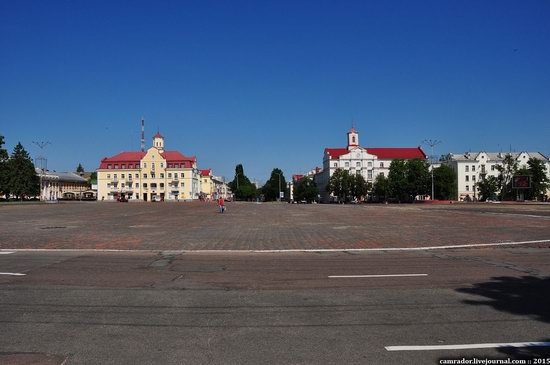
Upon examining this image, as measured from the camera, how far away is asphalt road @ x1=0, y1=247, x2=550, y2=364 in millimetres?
5402

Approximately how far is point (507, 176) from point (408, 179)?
27870 mm

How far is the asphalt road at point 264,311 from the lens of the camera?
5.40 meters

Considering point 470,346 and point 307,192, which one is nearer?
point 470,346

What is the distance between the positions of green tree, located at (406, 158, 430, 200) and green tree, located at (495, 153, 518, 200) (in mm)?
20209

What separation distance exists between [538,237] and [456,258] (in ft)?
28.2

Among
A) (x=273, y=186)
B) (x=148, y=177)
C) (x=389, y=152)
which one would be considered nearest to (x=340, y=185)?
(x=389, y=152)

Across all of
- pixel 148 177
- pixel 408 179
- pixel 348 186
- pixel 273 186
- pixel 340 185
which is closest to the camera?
pixel 408 179

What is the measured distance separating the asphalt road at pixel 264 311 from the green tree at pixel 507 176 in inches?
4959

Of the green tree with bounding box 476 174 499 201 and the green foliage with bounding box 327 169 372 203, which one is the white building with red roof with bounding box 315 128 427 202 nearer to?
the green foliage with bounding box 327 169 372 203

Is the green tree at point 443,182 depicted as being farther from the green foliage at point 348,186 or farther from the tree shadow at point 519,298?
the tree shadow at point 519,298

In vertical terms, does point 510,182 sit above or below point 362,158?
below

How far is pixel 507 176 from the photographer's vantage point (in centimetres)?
12750

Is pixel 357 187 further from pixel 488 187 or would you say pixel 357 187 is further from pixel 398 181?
pixel 488 187

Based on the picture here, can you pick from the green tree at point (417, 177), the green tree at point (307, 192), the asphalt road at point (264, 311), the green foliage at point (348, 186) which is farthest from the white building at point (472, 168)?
the asphalt road at point (264, 311)
